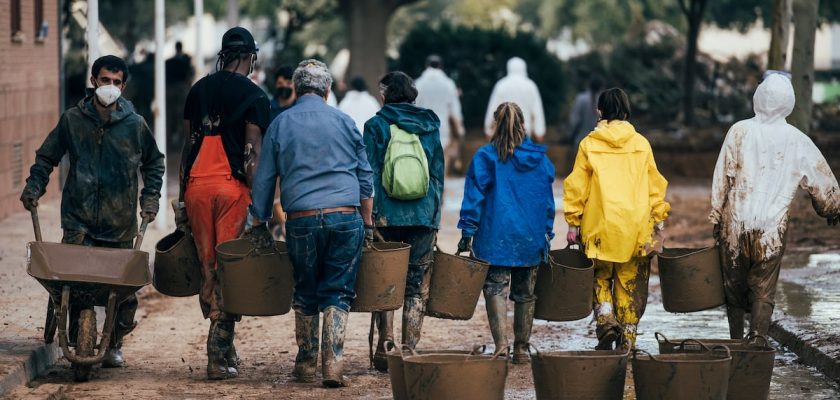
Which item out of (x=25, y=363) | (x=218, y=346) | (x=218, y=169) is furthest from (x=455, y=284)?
(x=25, y=363)

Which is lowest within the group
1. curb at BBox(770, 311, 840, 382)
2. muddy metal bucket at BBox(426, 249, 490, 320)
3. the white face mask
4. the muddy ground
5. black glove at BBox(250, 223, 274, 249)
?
the muddy ground

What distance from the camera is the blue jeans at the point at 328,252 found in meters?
8.73

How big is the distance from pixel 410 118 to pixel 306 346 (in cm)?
157

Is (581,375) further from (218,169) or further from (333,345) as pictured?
(218,169)

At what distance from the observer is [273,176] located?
8.84 m

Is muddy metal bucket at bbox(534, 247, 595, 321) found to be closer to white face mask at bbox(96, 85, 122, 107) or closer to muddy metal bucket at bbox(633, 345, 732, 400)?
muddy metal bucket at bbox(633, 345, 732, 400)

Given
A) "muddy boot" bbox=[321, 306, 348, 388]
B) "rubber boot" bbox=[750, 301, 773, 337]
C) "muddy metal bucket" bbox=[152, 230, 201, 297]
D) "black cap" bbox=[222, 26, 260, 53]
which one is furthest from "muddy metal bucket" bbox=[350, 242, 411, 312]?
"rubber boot" bbox=[750, 301, 773, 337]

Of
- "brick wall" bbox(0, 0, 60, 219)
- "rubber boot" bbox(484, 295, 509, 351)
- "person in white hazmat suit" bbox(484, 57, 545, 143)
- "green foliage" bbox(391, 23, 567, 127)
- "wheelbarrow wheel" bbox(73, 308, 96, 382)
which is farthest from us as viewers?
"green foliage" bbox(391, 23, 567, 127)

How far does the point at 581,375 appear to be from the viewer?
A: 7.75m

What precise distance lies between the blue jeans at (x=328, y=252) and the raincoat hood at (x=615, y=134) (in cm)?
173

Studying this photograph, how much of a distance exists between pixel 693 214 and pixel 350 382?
1149cm

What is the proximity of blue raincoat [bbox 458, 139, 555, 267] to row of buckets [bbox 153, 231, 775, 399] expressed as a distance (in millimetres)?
276

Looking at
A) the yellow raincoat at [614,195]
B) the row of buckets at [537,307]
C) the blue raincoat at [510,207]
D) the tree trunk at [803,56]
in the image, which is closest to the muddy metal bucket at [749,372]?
the row of buckets at [537,307]

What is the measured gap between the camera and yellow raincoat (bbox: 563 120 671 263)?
9.54 metres
